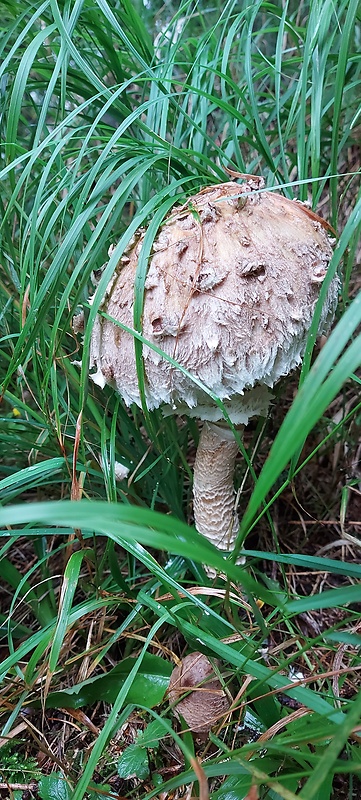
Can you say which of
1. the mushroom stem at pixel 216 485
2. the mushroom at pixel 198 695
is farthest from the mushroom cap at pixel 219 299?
the mushroom at pixel 198 695

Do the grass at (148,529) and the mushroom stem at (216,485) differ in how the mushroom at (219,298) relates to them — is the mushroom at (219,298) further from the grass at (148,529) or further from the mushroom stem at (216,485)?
the mushroom stem at (216,485)

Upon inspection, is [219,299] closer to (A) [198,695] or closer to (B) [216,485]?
(B) [216,485]

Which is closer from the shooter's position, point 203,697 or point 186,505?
point 203,697

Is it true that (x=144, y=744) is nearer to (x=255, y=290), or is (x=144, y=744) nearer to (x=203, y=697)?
(x=203, y=697)

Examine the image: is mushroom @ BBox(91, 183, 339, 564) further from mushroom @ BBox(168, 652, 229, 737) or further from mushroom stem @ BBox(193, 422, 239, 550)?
mushroom @ BBox(168, 652, 229, 737)

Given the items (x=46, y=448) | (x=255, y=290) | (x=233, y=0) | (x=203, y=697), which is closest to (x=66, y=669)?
(x=203, y=697)

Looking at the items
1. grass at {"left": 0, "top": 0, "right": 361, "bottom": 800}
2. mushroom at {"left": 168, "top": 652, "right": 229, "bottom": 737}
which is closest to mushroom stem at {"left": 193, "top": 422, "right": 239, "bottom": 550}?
grass at {"left": 0, "top": 0, "right": 361, "bottom": 800}

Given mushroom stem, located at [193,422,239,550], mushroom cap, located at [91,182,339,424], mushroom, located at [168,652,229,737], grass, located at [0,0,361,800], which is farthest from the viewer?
mushroom stem, located at [193,422,239,550]
